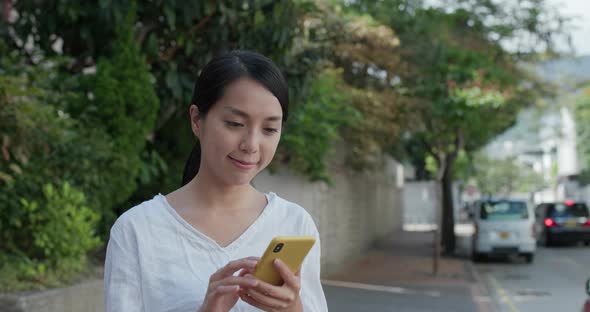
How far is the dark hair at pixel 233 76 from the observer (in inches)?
83.6

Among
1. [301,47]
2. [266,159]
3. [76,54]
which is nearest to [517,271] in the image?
[301,47]

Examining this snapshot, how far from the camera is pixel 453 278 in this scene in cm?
1662

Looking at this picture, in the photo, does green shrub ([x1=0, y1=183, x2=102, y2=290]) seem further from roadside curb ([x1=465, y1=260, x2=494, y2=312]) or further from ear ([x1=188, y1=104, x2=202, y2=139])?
roadside curb ([x1=465, y1=260, x2=494, y2=312])

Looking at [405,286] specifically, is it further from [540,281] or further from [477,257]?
[477,257]

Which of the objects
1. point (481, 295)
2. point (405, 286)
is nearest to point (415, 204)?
point (405, 286)

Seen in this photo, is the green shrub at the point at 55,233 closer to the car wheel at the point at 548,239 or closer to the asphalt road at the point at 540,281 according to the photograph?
the asphalt road at the point at 540,281

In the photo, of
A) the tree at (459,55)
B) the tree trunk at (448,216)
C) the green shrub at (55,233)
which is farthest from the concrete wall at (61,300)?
the tree trunk at (448,216)

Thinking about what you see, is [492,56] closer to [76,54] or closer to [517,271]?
[517,271]

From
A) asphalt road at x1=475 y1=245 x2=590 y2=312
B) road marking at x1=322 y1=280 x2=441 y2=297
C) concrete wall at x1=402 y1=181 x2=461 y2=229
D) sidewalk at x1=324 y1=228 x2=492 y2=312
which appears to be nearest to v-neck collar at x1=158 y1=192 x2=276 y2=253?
sidewalk at x1=324 y1=228 x2=492 y2=312

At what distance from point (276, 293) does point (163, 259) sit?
365 mm

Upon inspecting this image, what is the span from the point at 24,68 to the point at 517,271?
14.1 m

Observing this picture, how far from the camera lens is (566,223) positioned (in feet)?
85.7

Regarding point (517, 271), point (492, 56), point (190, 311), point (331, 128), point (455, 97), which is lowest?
point (517, 271)

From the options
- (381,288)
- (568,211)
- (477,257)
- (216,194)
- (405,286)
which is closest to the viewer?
(216,194)
